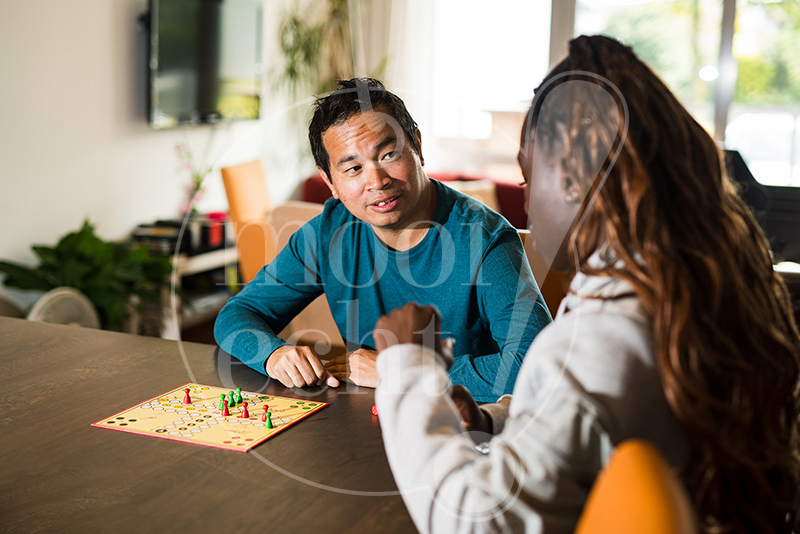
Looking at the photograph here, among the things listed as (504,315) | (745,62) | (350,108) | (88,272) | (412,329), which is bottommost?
(88,272)

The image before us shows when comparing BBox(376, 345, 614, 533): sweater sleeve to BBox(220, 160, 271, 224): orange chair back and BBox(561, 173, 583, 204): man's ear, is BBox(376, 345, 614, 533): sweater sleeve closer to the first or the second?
BBox(561, 173, 583, 204): man's ear

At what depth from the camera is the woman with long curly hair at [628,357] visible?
56cm

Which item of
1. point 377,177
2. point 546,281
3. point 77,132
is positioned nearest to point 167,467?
point 377,177

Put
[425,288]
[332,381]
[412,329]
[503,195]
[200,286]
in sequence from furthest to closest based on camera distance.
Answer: [200,286] < [503,195] < [425,288] < [332,381] < [412,329]

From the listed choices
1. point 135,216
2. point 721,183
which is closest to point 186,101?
point 135,216

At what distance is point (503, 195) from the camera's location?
3432 millimetres

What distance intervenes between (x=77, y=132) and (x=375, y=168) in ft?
7.46

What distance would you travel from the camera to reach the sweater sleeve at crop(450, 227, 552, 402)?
1.15m

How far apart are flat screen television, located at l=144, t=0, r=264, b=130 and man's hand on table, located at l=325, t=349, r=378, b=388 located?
8.55 ft

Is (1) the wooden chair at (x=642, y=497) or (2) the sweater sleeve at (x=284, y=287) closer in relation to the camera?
(1) the wooden chair at (x=642, y=497)

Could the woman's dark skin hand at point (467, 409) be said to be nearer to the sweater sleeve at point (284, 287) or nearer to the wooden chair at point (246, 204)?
the sweater sleeve at point (284, 287)

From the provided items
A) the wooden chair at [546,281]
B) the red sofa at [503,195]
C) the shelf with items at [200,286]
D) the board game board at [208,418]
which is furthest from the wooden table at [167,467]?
the shelf with items at [200,286]

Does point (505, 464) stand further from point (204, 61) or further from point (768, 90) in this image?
point (768, 90)

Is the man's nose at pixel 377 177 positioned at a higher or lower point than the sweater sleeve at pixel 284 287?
higher
